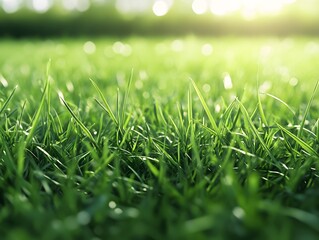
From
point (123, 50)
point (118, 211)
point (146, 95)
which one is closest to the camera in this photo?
point (118, 211)

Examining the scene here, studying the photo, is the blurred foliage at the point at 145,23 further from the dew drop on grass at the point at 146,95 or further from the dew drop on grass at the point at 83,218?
the dew drop on grass at the point at 83,218

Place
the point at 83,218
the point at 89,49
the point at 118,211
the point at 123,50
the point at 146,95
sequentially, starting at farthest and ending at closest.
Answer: the point at 89,49
the point at 123,50
the point at 146,95
the point at 118,211
the point at 83,218

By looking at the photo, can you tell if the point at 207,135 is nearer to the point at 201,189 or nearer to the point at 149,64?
the point at 201,189

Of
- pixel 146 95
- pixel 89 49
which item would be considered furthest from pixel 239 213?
pixel 89 49

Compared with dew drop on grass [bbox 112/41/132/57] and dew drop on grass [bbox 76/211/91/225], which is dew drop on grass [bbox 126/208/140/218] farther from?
dew drop on grass [bbox 112/41/132/57]

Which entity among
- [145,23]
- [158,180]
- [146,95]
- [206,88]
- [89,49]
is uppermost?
[158,180]

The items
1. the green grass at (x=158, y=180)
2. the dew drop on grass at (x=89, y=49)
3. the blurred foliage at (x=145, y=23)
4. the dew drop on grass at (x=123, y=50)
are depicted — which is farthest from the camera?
the blurred foliage at (x=145, y=23)

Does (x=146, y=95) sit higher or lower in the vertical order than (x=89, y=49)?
higher

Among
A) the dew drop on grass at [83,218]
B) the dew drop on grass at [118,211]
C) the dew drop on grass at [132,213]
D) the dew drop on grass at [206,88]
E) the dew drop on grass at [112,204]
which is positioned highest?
the dew drop on grass at [83,218]

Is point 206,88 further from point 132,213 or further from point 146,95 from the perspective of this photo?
point 132,213

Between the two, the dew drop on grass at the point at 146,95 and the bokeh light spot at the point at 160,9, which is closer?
the dew drop on grass at the point at 146,95

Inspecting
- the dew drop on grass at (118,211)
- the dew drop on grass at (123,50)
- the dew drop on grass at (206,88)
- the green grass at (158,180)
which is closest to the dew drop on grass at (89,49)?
the dew drop on grass at (123,50)
